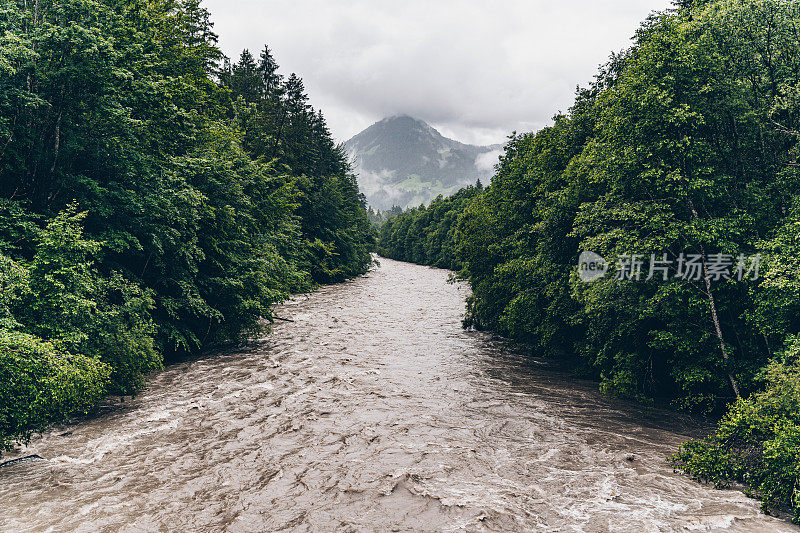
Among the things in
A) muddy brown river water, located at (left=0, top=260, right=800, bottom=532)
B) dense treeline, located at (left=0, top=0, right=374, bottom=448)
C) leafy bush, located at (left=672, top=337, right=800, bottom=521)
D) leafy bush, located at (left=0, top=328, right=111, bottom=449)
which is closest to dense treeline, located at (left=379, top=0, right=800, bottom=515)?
leafy bush, located at (left=672, top=337, right=800, bottom=521)

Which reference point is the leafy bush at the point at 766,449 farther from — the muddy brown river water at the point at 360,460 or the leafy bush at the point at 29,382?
the leafy bush at the point at 29,382

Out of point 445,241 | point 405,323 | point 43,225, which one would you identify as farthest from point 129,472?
point 445,241

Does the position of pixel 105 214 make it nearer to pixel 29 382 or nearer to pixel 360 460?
pixel 29 382

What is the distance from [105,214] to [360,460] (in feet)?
36.0

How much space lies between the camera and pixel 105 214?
13.9m

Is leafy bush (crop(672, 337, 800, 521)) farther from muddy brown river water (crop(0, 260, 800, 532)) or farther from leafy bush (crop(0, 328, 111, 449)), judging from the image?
leafy bush (crop(0, 328, 111, 449))

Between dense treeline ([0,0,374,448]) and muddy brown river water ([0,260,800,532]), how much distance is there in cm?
175

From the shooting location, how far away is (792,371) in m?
9.85

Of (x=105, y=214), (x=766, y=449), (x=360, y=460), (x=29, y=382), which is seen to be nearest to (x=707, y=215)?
(x=766, y=449)

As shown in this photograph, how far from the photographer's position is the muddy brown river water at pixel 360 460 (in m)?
8.23

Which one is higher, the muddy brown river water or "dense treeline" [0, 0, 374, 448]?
"dense treeline" [0, 0, 374, 448]

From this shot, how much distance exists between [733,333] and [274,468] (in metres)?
13.8

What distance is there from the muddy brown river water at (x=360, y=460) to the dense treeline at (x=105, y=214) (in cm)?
175

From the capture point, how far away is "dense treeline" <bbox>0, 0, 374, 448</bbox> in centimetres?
1035
